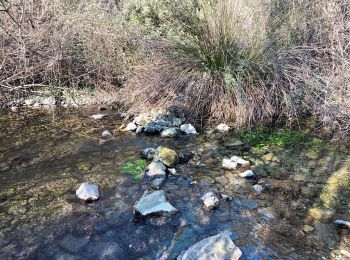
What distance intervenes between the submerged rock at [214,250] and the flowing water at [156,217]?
0.13 m

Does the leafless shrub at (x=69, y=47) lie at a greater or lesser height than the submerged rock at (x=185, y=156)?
greater

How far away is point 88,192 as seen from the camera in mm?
3088

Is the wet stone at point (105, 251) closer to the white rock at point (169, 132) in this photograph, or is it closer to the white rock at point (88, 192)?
the white rock at point (88, 192)

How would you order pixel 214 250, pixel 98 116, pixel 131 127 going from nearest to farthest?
pixel 214 250, pixel 131 127, pixel 98 116

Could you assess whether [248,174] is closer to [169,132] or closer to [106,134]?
[169,132]

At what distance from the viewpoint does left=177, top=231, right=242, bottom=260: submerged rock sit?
2.27 m

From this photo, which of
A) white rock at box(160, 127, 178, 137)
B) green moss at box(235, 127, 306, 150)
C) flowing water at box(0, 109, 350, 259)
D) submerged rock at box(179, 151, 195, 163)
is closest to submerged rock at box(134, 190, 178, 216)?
flowing water at box(0, 109, 350, 259)

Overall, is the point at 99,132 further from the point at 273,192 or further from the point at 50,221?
the point at 273,192

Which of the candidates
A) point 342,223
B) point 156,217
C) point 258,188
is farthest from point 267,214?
point 156,217

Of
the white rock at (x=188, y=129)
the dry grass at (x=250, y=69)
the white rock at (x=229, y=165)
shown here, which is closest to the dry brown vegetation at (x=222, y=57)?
the dry grass at (x=250, y=69)

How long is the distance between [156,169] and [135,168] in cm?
27

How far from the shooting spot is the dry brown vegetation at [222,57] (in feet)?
15.4

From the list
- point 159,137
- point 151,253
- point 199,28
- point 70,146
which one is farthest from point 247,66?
point 151,253

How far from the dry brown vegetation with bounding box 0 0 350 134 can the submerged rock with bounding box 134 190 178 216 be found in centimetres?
206
